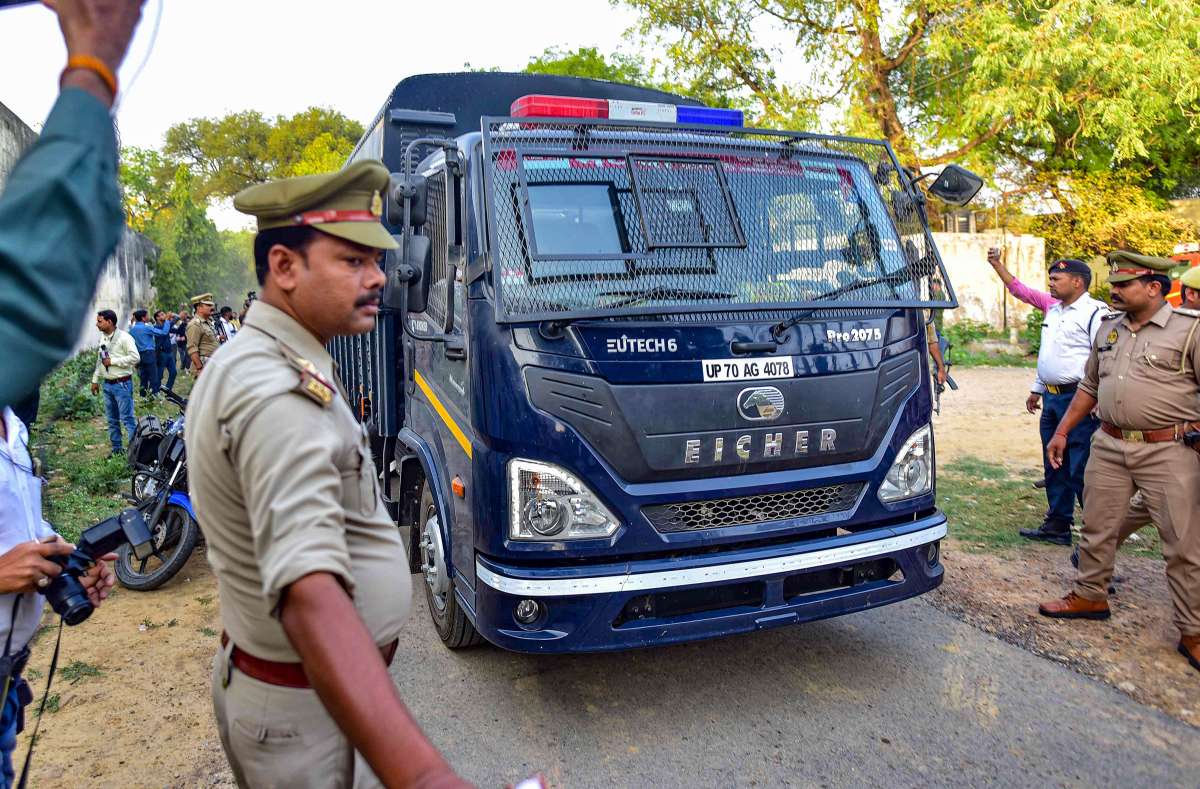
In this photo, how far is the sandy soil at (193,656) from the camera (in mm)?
3363

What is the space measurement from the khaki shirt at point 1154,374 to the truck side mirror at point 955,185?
1156mm

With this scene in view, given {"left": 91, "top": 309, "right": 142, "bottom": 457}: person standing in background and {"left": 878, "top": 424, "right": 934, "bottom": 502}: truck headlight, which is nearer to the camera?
{"left": 878, "top": 424, "right": 934, "bottom": 502}: truck headlight

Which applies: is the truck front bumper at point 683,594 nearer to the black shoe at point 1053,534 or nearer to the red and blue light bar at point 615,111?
the red and blue light bar at point 615,111

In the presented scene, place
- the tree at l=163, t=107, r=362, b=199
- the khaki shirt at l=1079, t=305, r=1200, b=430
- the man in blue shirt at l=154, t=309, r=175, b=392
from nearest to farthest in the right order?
the khaki shirt at l=1079, t=305, r=1200, b=430 → the man in blue shirt at l=154, t=309, r=175, b=392 → the tree at l=163, t=107, r=362, b=199

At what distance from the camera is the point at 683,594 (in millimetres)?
3361

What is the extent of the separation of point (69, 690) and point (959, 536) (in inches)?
216

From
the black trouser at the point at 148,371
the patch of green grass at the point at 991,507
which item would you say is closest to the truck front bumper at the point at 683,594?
the patch of green grass at the point at 991,507

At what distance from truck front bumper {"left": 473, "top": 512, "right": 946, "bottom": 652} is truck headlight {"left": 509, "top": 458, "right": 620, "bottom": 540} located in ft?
0.47

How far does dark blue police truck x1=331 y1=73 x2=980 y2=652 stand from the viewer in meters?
3.22

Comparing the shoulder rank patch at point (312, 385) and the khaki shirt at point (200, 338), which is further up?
the shoulder rank patch at point (312, 385)

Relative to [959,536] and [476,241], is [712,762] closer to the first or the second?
[476,241]

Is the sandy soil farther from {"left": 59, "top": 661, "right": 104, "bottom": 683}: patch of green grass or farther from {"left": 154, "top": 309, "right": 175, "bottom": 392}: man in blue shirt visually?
{"left": 154, "top": 309, "right": 175, "bottom": 392}: man in blue shirt

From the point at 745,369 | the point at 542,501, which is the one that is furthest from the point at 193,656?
the point at 745,369

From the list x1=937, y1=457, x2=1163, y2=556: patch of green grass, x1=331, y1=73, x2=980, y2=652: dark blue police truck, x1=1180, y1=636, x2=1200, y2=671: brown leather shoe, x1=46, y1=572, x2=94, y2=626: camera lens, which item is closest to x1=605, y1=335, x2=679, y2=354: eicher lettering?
x1=331, y1=73, x2=980, y2=652: dark blue police truck
